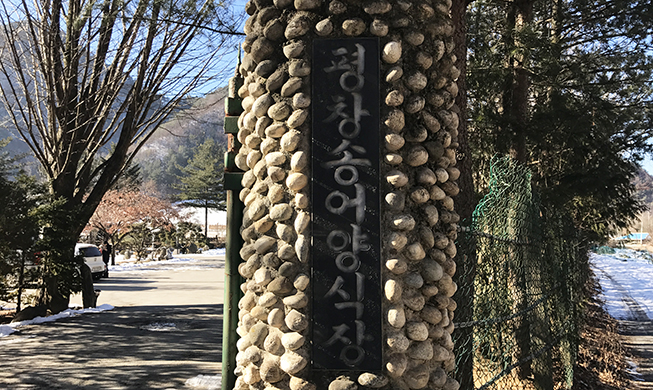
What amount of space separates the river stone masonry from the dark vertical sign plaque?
0.05 meters

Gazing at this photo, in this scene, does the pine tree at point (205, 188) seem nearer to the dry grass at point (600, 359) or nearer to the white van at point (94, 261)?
the white van at point (94, 261)

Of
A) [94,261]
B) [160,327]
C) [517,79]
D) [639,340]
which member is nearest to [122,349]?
[160,327]

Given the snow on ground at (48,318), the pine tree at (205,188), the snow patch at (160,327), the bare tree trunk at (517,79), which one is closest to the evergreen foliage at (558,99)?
the bare tree trunk at (517,79)

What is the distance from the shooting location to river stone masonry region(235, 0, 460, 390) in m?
2.38

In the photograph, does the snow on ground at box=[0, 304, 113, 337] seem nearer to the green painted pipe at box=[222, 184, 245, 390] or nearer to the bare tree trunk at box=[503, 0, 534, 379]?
the green painted pipe at box=[222, 184, 245, 390]

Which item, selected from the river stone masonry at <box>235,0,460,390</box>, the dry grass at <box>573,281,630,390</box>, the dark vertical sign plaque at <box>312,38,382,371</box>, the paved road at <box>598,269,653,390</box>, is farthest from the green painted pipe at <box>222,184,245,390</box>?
the paved road at <box>598,269,653,390</box>

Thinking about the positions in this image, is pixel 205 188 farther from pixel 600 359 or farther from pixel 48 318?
pixel 600 359

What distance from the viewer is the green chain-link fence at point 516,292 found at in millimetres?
4055

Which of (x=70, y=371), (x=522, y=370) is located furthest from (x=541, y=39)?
(x=70, y=371)

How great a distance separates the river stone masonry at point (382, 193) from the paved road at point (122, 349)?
3.62 metres

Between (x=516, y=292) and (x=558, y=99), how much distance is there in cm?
470

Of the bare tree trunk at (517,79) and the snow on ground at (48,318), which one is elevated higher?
the bare tree trunk at (517,79)

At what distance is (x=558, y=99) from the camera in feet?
28.1

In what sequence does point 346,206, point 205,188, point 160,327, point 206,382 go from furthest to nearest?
1. point 205,188
2. point 160,327
3. point 206,382
4. point 346,206
